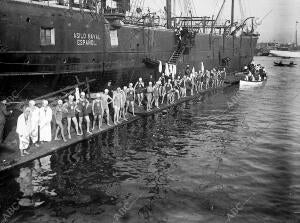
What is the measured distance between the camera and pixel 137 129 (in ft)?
62.0

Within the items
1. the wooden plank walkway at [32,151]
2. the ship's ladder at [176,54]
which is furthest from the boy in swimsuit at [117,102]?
the ship's ladder at [176,54]

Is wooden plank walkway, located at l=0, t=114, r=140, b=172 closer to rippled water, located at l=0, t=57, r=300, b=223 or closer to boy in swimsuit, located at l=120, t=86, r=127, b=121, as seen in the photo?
rippled water, located at l=0, t=57, r=300, b=223

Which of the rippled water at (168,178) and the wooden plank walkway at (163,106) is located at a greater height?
the wooden plank walkway at (163,106)

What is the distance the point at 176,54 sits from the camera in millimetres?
35219

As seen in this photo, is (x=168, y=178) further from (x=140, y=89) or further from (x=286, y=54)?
(x=286, y=54)

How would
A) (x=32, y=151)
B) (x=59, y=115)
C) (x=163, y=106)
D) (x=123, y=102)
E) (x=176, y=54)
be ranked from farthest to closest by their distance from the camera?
(x=176, y=54), (x=163, y=106), (x=123, y=102), (x=59, y=115), (x=32, y=151)

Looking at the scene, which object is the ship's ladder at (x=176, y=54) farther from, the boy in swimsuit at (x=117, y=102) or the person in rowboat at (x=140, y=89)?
the boy in swimsuit at (x=117, y=102)

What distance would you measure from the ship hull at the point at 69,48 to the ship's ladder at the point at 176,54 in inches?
50.4

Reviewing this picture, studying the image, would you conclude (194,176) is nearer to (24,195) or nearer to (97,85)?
(24,195)

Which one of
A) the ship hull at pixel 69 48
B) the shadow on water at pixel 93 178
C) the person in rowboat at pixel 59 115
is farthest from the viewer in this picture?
the ship hull at pixel 69 48

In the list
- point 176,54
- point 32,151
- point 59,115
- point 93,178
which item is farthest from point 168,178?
point 176,54

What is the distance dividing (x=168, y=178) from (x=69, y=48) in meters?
12.0

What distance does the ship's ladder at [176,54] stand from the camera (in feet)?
113

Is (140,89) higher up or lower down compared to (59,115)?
higher up
